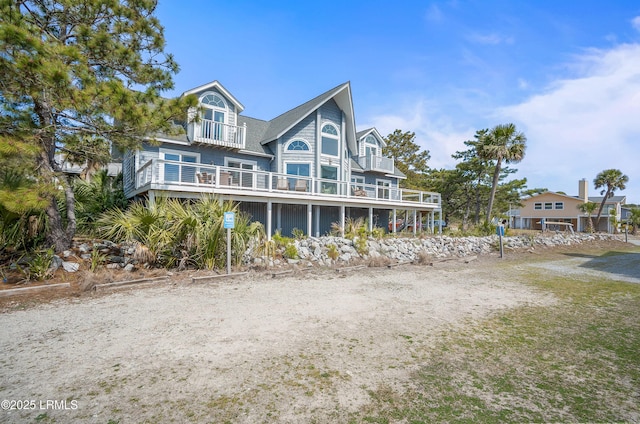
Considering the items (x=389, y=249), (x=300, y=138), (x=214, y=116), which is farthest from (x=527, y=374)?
(x=214, y=116)

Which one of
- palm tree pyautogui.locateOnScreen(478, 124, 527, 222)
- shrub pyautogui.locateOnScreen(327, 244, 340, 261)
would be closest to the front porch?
shrub pyautogui.locateOnScreen(327, 244, 340, 261)

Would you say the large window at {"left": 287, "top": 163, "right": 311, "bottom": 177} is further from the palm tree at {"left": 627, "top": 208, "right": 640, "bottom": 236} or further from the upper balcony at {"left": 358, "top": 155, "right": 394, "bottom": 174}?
the palm tree at {"left": 627, "top": 208, "right": 640, "bottom": 236}

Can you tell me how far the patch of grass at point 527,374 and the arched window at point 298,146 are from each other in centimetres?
1535

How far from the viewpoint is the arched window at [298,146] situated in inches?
738

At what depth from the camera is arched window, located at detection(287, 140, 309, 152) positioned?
1875cm

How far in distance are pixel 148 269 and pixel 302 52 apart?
38.9 ft

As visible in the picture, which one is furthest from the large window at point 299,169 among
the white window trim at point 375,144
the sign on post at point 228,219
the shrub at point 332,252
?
the sign on post at point 228,219

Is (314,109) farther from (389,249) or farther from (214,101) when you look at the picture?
(389,249)

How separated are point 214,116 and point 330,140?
24.7 feet

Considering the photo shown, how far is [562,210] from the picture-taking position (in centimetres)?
4647

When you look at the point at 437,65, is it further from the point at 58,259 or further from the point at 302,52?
the point at 58,259

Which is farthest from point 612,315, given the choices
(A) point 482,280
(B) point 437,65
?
(B) point 437,65

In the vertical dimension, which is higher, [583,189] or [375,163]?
[583,189]

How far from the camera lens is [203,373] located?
3.36 metres
